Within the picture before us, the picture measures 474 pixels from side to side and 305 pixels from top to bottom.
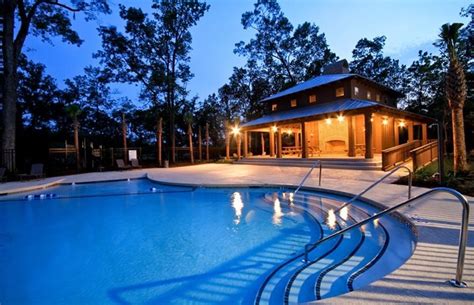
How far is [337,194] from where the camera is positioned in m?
7.84

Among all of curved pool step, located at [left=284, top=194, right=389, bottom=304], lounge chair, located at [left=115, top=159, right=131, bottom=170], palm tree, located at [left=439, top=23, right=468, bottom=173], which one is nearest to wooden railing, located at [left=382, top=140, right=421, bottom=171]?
palm tree, located at [left=439, top=23, right=468, bottom=173]

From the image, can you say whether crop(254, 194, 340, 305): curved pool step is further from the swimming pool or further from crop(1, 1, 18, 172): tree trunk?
crop(1, 1, 18, 172): tree trunk

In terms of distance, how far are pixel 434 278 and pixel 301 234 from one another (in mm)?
2944

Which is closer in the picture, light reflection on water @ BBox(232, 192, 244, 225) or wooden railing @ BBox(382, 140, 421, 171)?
light reflection on water @ BBox(232, 192, 244, 225)

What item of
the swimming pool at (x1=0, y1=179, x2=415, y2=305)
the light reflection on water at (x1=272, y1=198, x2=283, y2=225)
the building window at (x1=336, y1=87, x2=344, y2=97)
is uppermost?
the building window at (x1=336, y1=87, x2=344, y2=97)

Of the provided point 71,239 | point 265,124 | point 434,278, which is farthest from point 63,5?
point 434,278

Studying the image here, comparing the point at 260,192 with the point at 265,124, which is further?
the point at 265,124

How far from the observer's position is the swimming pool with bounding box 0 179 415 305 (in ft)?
11.1

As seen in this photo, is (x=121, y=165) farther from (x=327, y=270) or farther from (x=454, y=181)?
(x=454, y=181)

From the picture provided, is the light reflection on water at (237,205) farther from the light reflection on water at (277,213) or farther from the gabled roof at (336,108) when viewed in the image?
the gabled roof at (336,108)

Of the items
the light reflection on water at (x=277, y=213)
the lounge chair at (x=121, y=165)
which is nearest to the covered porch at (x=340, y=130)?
the light reflection on water at (x=277, y=213)

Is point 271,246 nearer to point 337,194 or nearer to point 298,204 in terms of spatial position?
point 298,204

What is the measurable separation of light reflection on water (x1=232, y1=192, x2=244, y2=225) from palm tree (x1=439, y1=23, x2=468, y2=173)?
753 centimetres

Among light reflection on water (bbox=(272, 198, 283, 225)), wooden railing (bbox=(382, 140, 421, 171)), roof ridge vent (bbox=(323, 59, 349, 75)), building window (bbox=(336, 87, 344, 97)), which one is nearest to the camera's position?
light reflection on water (bbox=(272, 198, 283, 225))
